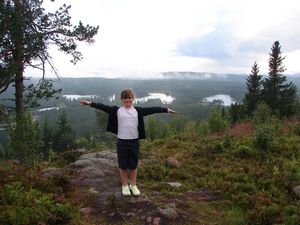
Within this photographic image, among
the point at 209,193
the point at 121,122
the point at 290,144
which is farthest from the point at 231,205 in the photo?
the point at 290,144

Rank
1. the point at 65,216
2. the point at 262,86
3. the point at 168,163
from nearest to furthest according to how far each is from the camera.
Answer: the point at 65,216 < the point at 168,163 < the point at 262,86

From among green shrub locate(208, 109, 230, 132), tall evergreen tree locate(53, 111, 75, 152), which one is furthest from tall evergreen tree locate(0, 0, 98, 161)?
tall evergreen tree locate(53, 111, 75, 152)

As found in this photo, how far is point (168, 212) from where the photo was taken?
6.25 metres

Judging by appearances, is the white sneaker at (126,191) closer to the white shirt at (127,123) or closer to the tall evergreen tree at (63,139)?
the white shirt at (127,123)

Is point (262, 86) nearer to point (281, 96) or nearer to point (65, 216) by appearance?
point (281, 96)

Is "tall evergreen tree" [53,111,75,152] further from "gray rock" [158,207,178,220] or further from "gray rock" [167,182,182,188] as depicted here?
"gray rock" [158,207,178,220]

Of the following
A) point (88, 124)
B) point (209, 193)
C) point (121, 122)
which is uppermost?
point (121, 122)

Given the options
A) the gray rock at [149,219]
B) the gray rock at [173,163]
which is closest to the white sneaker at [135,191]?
the gray rock at [149,219]

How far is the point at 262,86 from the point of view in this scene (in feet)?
177

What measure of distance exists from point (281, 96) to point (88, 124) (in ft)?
412

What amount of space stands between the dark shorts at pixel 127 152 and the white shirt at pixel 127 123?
0.12 meters

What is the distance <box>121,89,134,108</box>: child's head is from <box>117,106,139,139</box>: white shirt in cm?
10

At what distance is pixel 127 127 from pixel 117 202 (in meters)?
1.46

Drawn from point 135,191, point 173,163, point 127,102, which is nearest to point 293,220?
point 135,191
